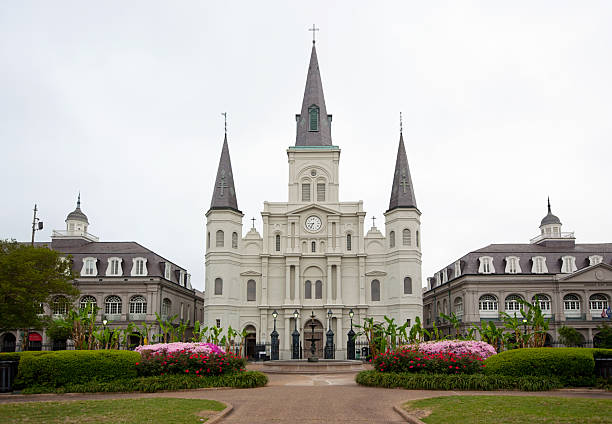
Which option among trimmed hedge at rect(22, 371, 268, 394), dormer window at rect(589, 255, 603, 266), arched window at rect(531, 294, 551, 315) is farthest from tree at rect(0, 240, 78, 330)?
dormer window at rect(589, 255, 603, 266)

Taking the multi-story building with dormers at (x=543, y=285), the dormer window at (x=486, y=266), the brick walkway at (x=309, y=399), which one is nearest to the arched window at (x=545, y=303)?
the multi-story building with dormers at (x=543, y=285)

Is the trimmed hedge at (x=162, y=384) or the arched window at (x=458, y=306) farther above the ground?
the arched window at (x=458, y=306)

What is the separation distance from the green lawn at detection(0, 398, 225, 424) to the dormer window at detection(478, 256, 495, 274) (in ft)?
156

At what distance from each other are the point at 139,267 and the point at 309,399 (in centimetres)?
4346

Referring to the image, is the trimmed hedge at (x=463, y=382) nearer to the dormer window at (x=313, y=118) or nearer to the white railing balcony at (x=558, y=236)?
the dormer window at (x=313, y=118)

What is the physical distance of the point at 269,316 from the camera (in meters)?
59.1

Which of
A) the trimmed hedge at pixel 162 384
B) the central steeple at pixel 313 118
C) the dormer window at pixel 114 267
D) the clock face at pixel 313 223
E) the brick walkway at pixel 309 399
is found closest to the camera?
the brick walkway at pixel 309 399

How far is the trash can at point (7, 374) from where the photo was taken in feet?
67.6

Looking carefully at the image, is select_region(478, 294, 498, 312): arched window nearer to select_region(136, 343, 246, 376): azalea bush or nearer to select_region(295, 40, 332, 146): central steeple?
select_region(295, 40, 332, 146): central steeple

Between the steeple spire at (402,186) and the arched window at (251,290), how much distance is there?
50.3 feet

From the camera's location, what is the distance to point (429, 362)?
74.5 ft

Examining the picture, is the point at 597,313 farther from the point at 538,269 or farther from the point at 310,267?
the point at 310,267

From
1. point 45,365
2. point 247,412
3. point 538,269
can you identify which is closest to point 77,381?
point 45,365

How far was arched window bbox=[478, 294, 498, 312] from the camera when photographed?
59.4 metres
